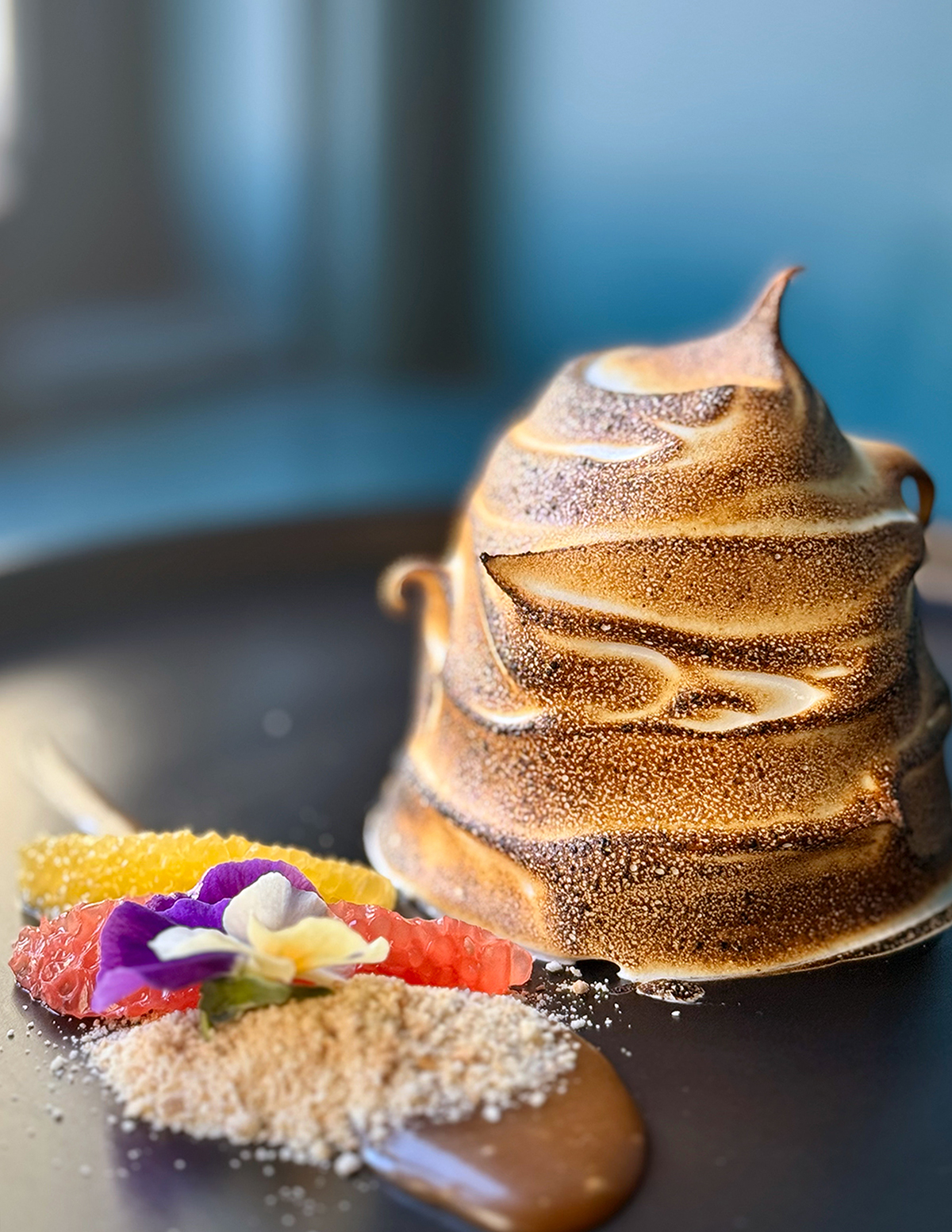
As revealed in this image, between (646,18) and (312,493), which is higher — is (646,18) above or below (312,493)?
above

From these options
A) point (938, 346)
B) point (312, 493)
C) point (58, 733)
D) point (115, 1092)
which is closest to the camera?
point (115, 1092)

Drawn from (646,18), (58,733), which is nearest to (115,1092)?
(58,733)

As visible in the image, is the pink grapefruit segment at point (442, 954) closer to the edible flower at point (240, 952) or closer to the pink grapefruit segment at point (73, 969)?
the edible flower at point (240, 952)

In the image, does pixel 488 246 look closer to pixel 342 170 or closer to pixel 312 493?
pixel 342 170

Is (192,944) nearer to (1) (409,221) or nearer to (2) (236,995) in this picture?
(2) (236,995)

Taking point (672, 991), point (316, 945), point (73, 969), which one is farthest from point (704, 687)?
point (73, 969)

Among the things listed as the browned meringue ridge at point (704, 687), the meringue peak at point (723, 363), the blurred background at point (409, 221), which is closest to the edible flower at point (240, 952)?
the browned meringue ridge at point (704, 687)

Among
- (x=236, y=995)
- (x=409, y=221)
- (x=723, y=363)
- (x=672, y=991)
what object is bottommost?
(x=672, y=991)
